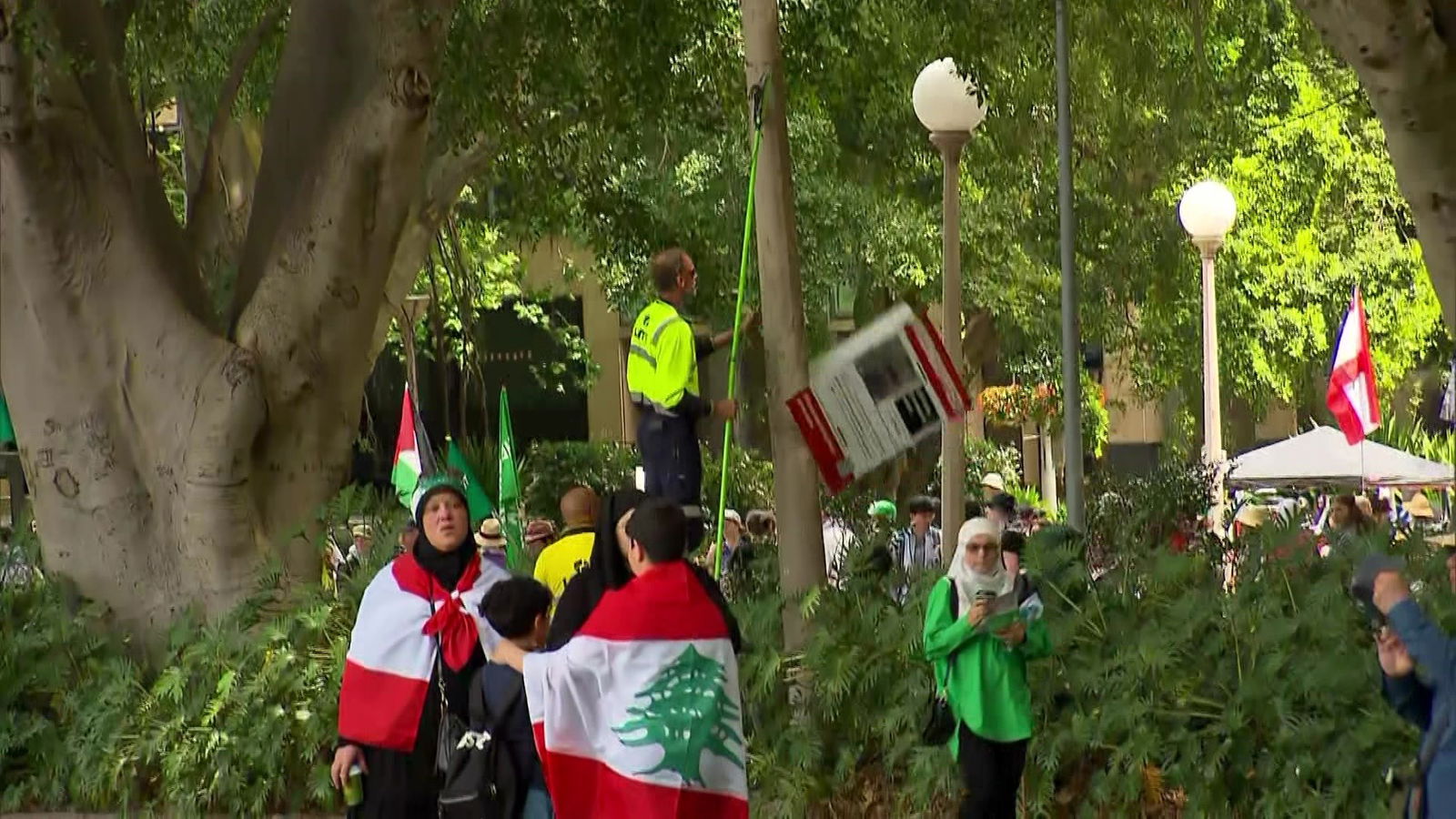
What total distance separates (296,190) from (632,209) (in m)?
7.73

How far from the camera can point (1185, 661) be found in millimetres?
9781

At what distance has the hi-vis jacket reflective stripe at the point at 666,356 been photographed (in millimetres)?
9906

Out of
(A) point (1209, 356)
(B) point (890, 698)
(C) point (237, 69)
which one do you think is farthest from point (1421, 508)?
(B) point (890, 698)

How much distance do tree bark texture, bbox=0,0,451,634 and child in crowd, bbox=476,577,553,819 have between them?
5515 mm

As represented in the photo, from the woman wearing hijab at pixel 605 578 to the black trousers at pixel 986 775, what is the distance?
1978 mm

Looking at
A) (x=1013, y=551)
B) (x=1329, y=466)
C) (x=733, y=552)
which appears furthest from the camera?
(x=1329, y=466)

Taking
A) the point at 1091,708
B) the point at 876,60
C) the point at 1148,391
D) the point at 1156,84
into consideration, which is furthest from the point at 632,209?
the point at 1148,391

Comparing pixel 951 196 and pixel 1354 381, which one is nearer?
pixel 951 196

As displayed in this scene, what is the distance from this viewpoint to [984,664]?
9.09m

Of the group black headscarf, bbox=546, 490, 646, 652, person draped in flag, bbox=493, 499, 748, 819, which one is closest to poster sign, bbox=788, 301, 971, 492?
black headscarf, bbox=546, 490, 646, 652

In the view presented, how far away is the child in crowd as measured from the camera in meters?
7.58

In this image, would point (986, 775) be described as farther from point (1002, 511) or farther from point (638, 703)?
point (1002, 511)

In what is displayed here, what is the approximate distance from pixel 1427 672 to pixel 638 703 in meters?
2.46

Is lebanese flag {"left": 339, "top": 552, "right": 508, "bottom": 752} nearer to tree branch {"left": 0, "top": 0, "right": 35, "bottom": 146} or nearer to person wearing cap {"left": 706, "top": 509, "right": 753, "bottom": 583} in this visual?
person wearing cap {"left": 706, "top": 509, "right": 753, "bottom": 583}
